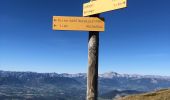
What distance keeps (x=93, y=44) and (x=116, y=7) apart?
4.28ft

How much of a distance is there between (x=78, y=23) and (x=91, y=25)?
42 cm

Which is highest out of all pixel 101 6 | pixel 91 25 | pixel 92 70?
pixel 101 6

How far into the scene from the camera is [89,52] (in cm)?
893

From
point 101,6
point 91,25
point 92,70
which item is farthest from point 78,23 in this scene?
point 92,70

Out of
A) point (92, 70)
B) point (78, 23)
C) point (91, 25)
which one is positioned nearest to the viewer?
point (92, 70)

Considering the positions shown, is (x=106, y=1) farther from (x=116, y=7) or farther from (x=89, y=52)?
(x=89, y=52)

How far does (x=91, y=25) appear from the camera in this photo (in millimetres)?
9125

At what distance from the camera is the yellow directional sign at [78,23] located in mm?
9102

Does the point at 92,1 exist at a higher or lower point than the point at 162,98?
higher

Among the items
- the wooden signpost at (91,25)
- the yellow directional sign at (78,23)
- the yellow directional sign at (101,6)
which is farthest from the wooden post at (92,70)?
the yellow directional sign at (101,6)

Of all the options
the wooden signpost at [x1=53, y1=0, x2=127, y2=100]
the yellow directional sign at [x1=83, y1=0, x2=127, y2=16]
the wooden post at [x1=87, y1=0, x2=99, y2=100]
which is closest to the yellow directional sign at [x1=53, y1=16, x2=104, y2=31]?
the wooden signpost at [x1=53, y1=0, x2=127, y2=100]

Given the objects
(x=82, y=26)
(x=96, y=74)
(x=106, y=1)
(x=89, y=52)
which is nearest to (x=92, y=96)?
(x=96, y=74)

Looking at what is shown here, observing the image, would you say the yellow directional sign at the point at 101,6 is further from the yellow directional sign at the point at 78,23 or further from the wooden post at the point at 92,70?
the wooden post at the point at 92,70

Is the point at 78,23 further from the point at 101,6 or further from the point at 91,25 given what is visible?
the point at 101,6
